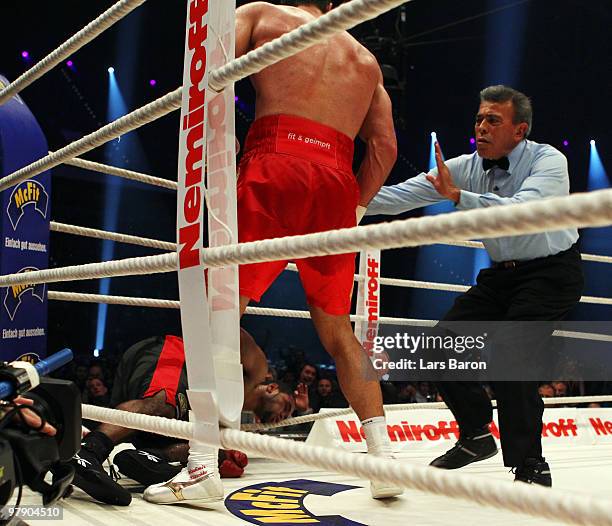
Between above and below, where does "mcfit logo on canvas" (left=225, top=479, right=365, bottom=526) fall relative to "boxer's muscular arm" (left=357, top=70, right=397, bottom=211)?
below

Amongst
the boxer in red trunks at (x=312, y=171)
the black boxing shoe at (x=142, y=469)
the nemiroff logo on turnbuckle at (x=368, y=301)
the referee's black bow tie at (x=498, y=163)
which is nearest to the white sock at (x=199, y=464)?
the black boxing shoe at (x=142, y=469)

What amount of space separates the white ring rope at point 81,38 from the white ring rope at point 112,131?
0.15 metres

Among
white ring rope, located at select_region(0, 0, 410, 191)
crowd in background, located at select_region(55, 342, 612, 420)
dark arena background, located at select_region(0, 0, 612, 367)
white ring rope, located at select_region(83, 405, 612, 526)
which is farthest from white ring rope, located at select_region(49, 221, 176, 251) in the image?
dark arena background, located at select_region(0, 0, 612, 367)

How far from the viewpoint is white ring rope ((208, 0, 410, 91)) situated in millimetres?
708

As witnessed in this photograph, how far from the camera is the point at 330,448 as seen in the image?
119cm

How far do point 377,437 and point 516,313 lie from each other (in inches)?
18.9

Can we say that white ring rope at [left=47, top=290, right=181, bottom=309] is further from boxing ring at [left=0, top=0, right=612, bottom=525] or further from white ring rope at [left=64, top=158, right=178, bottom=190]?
white ring rope at [left=64, top=158, right=178, bottom=190]

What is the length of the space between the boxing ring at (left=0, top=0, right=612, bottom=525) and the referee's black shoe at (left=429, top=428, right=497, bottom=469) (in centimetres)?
9

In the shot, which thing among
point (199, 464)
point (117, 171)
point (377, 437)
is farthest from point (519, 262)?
point (117, 171)

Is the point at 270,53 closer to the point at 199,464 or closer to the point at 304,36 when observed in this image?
the point at 304,36

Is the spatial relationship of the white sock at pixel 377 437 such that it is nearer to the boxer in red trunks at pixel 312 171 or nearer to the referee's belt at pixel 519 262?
the boxer in red trunks at pixel 312 171

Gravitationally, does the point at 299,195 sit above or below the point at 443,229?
above

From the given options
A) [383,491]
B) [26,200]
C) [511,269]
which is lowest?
[383,491]

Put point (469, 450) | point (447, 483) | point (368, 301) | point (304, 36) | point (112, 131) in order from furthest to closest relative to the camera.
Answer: point (368, 301), point (469, 450), point (112, 131), point (304, 36), point (447, 483)
